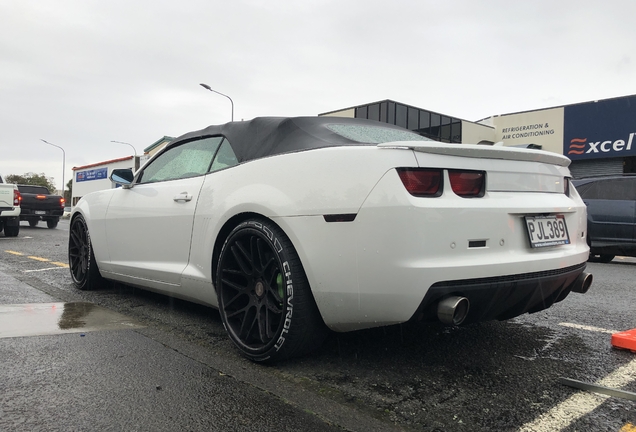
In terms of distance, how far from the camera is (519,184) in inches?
102

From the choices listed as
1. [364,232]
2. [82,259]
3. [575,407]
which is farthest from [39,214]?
[575,407]

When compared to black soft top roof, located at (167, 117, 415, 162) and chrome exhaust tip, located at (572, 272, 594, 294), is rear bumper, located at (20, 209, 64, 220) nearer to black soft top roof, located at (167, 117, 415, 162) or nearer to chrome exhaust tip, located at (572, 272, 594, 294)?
black soft top roof, located at (167, 117, 415, 162)

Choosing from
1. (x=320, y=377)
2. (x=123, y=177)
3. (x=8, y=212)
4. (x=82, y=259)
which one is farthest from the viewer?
(x=8, y=212)

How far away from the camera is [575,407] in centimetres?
211

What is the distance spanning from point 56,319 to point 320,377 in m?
2.20

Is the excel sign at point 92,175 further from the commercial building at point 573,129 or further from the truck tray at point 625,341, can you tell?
the truck tray at point 625,341

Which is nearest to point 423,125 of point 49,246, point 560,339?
point 49,246

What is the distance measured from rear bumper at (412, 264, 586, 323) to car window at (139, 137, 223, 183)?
1799mm

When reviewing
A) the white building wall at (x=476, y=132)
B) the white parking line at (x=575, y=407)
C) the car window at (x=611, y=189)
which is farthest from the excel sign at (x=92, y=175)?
the white parking line at (x=575, y=407)

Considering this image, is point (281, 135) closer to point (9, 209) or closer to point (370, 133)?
point (370, 133)

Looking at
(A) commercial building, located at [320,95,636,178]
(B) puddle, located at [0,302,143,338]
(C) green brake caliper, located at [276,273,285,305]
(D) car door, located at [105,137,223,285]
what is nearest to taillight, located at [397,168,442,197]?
(C) green brake caliper, located at [276,273,285,305]

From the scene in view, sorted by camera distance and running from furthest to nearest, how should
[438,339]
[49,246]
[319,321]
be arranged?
[49,246] < [438,339] < [319,321]

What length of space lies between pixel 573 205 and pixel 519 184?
0.54 metres

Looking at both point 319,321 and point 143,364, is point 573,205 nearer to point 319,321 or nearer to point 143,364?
point 319,321
